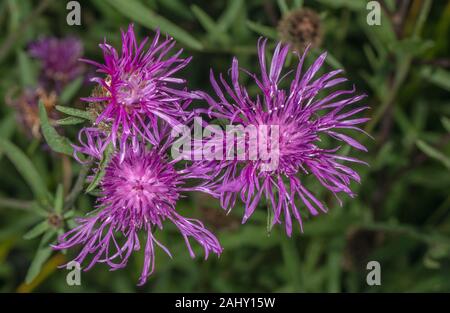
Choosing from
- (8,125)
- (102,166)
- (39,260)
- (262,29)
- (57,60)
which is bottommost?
(39,260)

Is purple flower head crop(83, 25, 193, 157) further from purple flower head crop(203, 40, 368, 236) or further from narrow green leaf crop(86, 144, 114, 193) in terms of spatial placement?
purple flower head crop(203, 40, 368, 236)

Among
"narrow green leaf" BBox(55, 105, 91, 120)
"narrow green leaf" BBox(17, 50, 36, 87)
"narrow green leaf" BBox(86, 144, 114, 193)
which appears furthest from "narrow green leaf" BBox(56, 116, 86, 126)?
"narrow green leaf" BBox(17, 50, 36, 87)

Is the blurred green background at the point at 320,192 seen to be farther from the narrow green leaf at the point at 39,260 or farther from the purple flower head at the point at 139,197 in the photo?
the purple flower head at the point at 139,197

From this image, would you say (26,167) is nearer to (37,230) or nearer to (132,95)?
(37,230)

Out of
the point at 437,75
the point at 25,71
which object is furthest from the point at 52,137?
the point at 437,75
